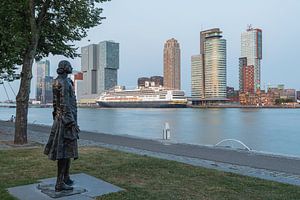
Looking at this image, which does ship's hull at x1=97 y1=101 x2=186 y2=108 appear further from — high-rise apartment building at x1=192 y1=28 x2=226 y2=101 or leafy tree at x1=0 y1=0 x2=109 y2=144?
leafy tree at x1=0 y1=0 x2=109 y2=144

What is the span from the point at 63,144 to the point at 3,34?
9.71 m

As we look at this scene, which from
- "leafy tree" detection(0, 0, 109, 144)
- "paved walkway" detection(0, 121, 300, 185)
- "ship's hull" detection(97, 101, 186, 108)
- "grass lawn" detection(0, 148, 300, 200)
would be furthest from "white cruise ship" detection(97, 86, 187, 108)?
"grass lawn" detection(0, 148, 300, 200)

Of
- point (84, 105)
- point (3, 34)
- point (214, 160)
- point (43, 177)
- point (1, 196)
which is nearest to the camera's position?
point (1, 196)

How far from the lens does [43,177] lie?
28.0 feet

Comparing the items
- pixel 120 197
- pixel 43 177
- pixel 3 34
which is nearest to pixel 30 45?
pixel 3 34

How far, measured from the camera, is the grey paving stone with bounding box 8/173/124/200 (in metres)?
6.62

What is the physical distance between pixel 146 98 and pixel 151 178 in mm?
125269

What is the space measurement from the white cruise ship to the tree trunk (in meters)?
116

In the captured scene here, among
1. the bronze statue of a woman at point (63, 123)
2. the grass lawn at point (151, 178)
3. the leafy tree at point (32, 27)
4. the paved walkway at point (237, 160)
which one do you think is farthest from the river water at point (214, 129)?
the bronze statue of a woman at point (63, 123)

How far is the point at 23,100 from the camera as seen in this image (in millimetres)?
15055

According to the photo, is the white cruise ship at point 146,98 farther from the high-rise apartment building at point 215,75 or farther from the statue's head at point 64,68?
the statue's head at point 64,68

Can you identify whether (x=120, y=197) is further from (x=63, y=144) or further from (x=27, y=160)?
(x=27, y=160)

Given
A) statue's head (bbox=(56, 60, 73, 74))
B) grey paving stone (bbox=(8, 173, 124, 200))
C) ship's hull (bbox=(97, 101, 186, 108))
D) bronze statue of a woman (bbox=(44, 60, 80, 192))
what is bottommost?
ship's hull (bbox=(97, 101, 186, 108))

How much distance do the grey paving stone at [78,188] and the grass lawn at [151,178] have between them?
216mm
